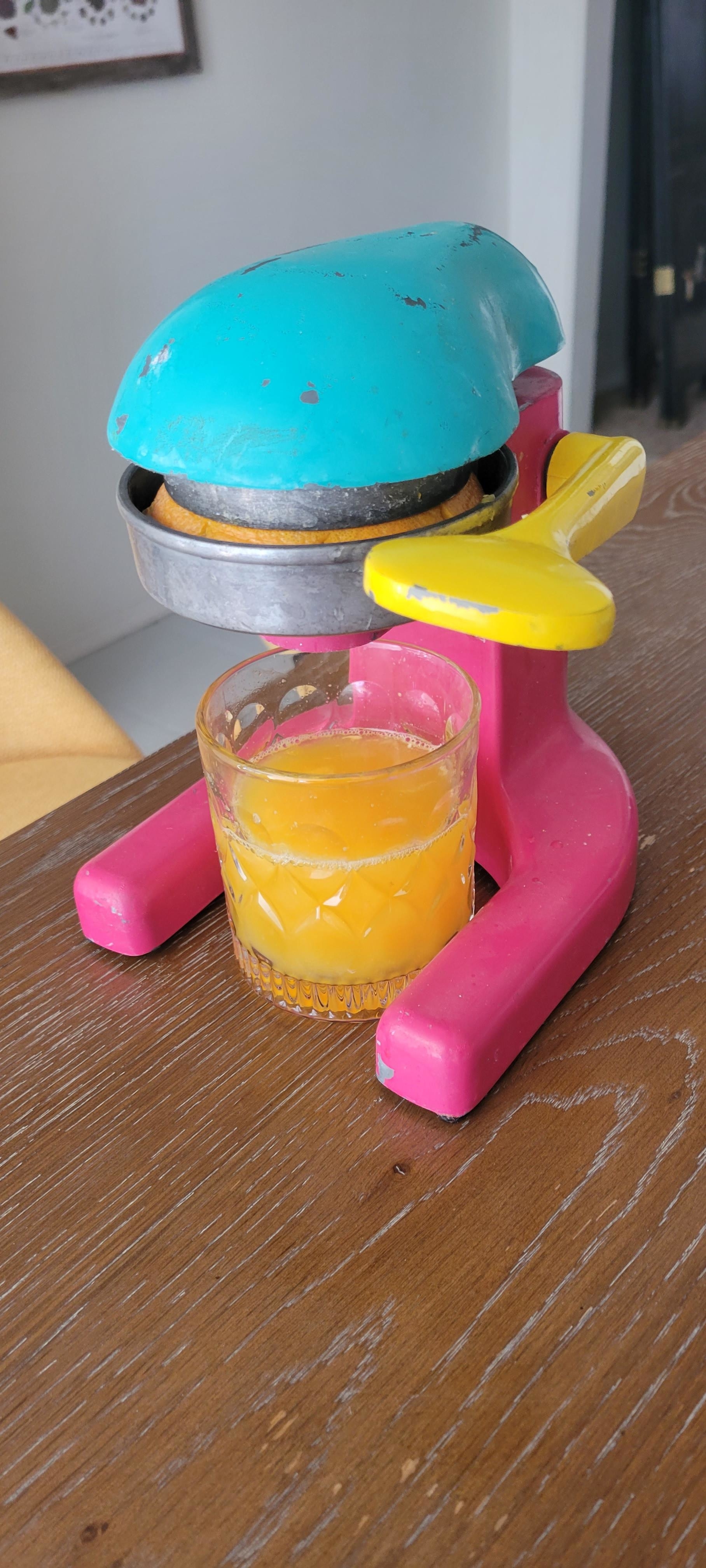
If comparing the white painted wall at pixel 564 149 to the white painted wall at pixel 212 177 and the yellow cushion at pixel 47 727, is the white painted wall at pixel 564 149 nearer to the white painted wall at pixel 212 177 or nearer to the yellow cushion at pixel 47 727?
the white painted wall at pixel 212 177

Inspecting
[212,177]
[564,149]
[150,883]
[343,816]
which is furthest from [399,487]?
[564,149]

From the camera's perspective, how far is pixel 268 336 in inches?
14.4

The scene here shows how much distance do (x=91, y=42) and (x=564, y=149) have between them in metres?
1.22

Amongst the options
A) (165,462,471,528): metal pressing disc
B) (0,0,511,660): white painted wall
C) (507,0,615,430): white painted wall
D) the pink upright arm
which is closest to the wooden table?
the pink upright arm

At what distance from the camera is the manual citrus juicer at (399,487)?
359 millimetres

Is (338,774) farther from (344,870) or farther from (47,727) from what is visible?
(47,727)

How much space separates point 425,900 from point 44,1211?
0.20 meters

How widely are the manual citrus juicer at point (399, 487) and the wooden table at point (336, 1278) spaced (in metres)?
0.04

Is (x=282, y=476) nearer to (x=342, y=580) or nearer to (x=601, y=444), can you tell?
(x=342, y=580)

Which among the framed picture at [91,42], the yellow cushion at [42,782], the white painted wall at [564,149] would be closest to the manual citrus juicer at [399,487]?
the yellow cushion at [42,782]

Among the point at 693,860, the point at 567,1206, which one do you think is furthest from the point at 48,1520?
the point at 693,860

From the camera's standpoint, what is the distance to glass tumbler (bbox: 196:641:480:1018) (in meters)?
0.48

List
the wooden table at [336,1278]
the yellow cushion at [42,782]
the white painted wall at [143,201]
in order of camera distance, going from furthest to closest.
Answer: the white painted wall at [143,201] < the yellow cushion at [42,782] < the wooden table at [336,1278]

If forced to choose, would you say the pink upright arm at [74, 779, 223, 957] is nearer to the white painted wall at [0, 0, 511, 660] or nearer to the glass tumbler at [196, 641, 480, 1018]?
the glass tumbler at [196, 641, 480, 1018]
